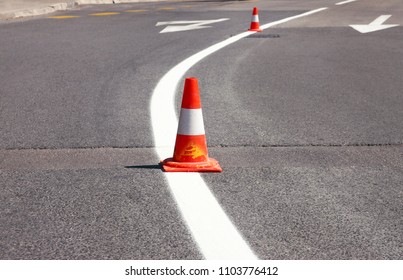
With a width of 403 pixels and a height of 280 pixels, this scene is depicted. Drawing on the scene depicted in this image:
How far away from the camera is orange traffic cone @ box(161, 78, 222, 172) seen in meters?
5.95

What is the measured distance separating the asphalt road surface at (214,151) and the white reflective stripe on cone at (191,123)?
309mm

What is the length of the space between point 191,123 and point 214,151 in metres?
0.47

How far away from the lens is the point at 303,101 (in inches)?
348

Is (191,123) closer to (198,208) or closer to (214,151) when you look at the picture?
(214,151)

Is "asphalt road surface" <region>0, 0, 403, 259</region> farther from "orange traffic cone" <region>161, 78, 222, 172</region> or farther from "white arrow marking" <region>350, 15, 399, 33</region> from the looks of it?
"white arrow marking" <region>350, 15, 399, 33</region>

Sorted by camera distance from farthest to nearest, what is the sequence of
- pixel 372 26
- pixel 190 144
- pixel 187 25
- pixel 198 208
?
1. pixel 187 25
2. pixel 372 26
3. pixel 190 144
4. pixel 198 208

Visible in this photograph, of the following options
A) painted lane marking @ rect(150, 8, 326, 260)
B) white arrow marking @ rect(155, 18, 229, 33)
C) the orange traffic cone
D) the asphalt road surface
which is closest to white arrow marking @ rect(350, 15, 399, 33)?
the asphalt road surface

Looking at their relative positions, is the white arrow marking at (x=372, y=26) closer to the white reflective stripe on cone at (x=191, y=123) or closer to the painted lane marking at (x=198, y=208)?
the painted lane marking at (x=198, y=208)

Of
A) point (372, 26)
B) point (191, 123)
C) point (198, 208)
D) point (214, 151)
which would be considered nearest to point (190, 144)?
point (191, 123)

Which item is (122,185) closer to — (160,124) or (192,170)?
(192,170)

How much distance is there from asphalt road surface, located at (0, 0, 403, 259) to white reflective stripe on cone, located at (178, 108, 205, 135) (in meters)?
0.31

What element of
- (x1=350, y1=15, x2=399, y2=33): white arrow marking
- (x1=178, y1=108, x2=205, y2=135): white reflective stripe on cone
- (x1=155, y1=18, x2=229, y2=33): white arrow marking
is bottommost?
(x1=350, y1=15, x2=399, y2=33): white arrow marking

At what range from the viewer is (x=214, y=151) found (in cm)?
657

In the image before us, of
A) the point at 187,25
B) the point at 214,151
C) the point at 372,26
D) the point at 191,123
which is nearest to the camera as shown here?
the point at 191,123
